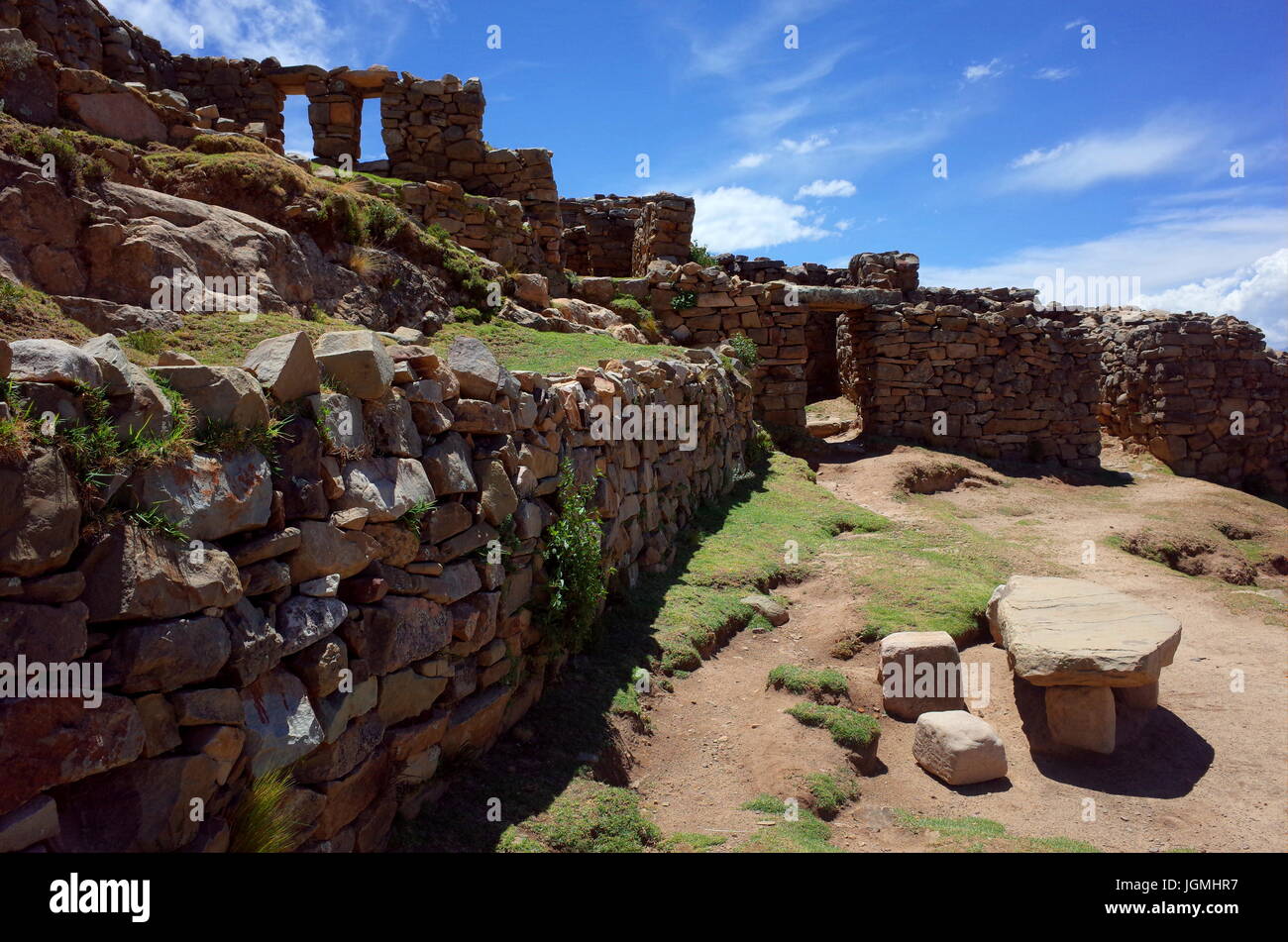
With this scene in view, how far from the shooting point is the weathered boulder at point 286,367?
323 centimetres

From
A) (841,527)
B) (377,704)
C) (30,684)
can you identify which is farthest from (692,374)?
(30,684)

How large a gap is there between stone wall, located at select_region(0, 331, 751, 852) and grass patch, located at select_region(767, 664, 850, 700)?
188 cm

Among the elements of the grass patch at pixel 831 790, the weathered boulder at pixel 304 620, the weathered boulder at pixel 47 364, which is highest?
the weathered boulder at pixel 47 364

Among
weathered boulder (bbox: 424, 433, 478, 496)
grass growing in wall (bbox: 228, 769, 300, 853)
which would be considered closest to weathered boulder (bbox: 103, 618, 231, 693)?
grass growing in wall (bbox: 228, 769, 300, 853)

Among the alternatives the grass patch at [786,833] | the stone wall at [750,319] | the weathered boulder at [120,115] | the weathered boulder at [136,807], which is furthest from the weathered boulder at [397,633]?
the stone wall at [750,319]

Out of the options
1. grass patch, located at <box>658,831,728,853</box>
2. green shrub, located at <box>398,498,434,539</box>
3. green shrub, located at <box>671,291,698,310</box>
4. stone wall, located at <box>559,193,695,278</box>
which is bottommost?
grass patch, located at <box>658,831,728,853</box>

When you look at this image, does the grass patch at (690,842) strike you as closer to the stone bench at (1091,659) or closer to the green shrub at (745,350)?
the stone bench at (1091,659)

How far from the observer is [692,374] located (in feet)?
33.2

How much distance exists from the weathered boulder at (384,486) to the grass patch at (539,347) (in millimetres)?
3361

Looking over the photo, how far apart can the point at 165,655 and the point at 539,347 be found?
22.7 ft

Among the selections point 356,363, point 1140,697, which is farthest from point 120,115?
point 1140,697

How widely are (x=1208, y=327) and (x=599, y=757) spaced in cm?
1963

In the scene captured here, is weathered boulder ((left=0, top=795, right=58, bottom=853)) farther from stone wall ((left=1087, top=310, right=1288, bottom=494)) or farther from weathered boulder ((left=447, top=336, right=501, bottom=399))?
stone wall ((left=1087, top=310, right=1288, bottom=494))

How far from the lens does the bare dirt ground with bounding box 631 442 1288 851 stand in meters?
4.66
